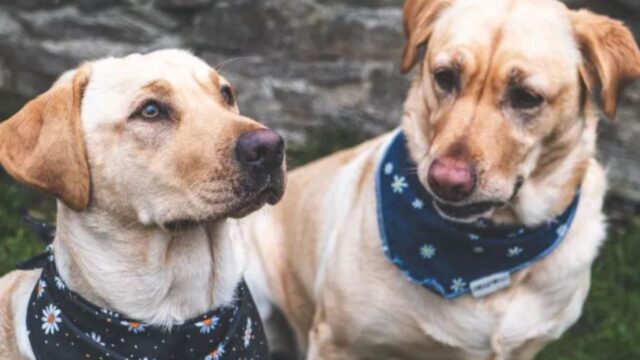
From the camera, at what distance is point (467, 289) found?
403 cm

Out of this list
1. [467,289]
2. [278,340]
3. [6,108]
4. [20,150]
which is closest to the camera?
[20,150]

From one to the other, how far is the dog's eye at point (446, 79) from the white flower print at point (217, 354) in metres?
1.07

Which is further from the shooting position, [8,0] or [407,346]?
[8,0]

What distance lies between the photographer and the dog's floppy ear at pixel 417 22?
13.0 ft

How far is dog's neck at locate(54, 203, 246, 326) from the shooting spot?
3527 mm

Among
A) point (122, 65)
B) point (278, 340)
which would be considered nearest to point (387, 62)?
point (278, 340)

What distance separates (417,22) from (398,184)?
56cm

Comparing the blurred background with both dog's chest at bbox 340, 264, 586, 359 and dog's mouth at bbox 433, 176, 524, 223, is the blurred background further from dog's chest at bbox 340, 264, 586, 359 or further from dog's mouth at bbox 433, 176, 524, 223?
dog's mouth at bbox 433, 176, 524, 223

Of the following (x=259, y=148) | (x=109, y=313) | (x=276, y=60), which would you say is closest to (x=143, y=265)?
(x=109, y=313)

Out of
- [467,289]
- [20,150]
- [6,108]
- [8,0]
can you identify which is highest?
[20,150]

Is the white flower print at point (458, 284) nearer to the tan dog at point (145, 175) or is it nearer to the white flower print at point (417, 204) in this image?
the white flower print at point (417, 204)

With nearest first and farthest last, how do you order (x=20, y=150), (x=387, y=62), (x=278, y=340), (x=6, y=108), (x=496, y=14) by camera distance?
(x=20, y=150)
(x=496, y=14)
(x=278, y=340)
(x=387, y=62)
(x=6, y=108)

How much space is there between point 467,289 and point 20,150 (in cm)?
159

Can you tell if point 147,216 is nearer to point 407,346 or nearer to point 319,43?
point 407,346
